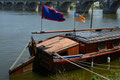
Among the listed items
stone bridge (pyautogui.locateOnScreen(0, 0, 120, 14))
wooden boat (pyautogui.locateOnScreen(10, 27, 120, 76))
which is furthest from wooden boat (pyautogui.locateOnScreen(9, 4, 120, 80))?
stone bridge (pyautogui.locateOnScreen(0, 0, 120, 14))

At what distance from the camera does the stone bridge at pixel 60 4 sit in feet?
276

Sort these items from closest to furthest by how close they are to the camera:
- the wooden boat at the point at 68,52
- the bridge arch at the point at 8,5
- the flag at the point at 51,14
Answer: the wooden boat at the point at 68,52, the flag at the point at 51,14, the bridge arch at the point at 8,5

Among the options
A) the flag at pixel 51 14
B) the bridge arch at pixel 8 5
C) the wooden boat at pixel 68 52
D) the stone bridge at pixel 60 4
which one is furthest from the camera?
the bridge arch at pixel 8 5

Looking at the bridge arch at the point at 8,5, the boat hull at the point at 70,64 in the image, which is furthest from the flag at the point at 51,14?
the bridge arch at the point at 8,5

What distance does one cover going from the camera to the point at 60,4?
105250mm

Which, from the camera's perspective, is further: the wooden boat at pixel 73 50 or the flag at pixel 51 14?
the flag at pixel 51 14

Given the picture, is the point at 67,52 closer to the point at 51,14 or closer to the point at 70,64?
the point at 70,64

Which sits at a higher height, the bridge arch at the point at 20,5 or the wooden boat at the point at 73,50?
the bridge arch at the point at 20,5

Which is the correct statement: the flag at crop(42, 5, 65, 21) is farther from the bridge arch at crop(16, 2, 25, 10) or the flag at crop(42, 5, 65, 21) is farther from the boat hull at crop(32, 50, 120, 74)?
the bridge arch at crop(16, 2, 25, 10)

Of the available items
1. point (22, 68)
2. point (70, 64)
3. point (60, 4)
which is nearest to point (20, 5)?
point (60, 4)

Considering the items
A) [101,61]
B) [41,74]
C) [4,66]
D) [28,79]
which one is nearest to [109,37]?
[101,61]

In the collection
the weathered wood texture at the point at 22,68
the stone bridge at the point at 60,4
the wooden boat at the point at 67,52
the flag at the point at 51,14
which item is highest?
the stone bridge at the point at 60,4

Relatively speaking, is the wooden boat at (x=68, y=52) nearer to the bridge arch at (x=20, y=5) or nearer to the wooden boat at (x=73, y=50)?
the wooden boat at (x=73, y=50)

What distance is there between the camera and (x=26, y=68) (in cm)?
1462
